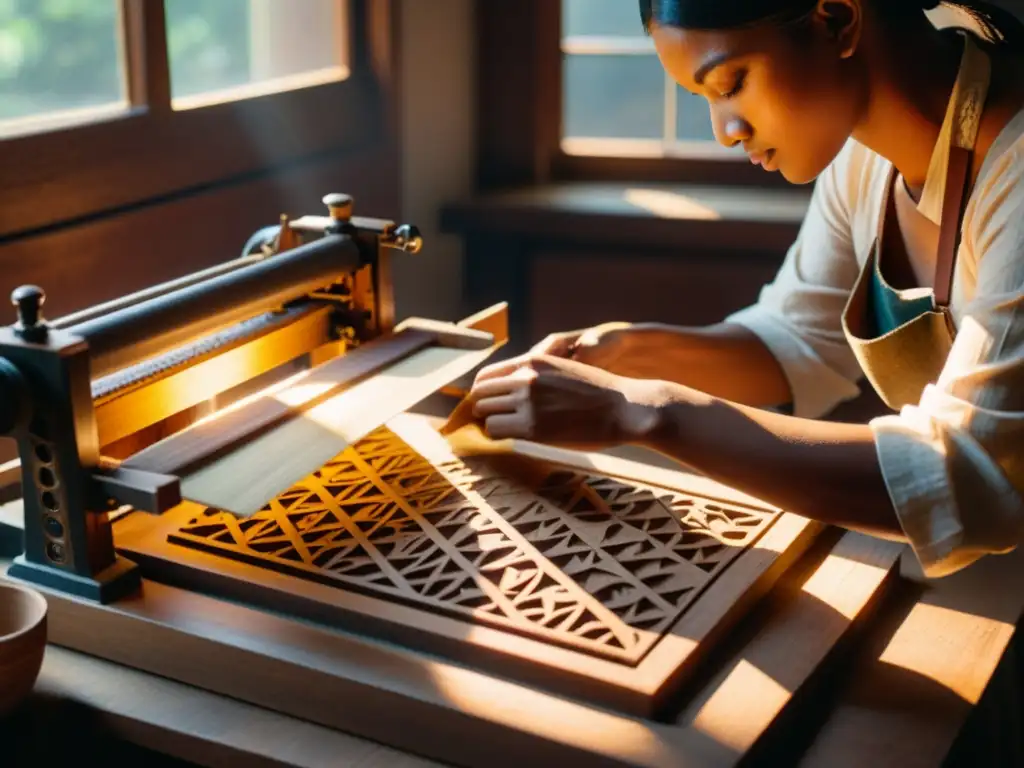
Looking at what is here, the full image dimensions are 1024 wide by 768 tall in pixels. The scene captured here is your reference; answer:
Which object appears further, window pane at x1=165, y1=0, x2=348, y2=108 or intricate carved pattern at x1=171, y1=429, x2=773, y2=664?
window pane at x1=165, y1=0, x2=348, y2=108

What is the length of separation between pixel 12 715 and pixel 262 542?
285mm

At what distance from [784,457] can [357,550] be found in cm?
42

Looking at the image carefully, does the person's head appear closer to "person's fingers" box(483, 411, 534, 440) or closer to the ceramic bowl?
"person's fingers" box(483, 411, 534, 440)

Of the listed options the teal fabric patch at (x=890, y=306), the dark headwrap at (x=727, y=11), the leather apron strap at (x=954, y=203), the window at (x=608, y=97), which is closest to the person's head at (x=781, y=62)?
the dark headwrap at (x=727, y=11)

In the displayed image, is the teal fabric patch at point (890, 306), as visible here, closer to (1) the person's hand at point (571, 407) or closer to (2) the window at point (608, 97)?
(1) the person's hand at point (571, 407)

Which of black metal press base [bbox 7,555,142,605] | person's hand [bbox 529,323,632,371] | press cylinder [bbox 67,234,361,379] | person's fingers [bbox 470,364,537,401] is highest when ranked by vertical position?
press cylinder [bbox 67,234,361,379]

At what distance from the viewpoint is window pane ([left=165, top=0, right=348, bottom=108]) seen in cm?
206

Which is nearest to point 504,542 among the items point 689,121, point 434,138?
point 434,138

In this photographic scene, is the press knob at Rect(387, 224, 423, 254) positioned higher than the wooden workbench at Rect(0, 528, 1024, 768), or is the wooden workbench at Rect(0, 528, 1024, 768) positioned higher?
the press knob at Rect(387, 224, 423, 254)

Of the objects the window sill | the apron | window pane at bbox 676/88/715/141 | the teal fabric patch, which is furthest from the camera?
window pane at bbox 676/88/715/141

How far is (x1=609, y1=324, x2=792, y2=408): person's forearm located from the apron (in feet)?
0.64

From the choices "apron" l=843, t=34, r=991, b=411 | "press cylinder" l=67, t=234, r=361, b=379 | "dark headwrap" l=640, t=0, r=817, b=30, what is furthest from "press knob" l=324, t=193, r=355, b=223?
A: "apron" l=843, t=34, r=991, b=411

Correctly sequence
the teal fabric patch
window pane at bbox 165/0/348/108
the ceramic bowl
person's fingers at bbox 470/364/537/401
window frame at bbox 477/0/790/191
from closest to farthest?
the ceramic bowl
person's fingers at bbox 470/364/537/401
the teal fabric patch
window pane at bbox 165/0/348/108
window frame at bbox 477/0/790/191

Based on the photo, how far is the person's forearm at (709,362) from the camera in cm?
170
